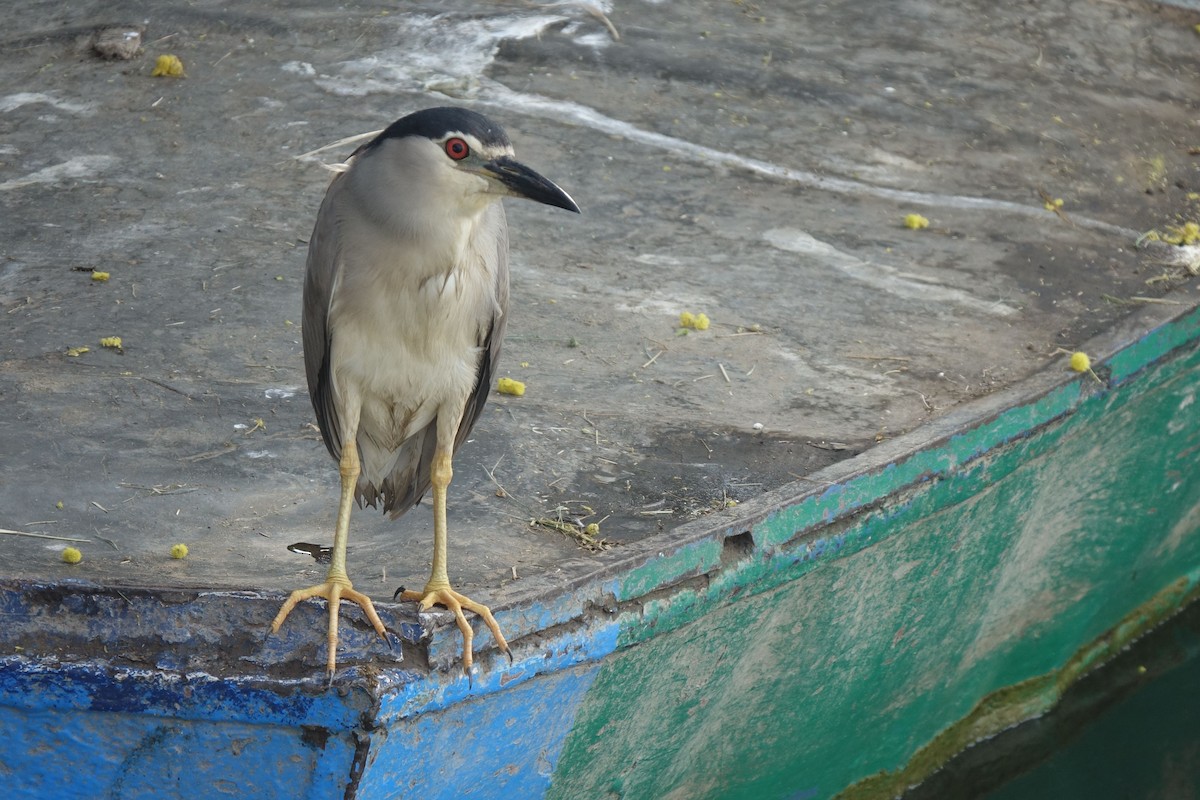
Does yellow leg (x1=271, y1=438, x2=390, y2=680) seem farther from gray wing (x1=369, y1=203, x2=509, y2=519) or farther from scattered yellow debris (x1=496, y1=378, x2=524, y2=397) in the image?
scattered yellow debris (x1=496, y1=378, x2=524, y2=397)

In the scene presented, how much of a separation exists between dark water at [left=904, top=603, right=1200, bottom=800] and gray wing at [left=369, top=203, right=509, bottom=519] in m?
2.51

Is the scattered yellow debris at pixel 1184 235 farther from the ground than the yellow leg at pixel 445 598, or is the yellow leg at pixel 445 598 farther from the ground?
the scattered yellow debris at pixel 1184 235

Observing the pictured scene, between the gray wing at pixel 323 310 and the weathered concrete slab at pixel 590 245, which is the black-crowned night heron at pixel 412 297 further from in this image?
the weathered concrete slab at pixel 590 245

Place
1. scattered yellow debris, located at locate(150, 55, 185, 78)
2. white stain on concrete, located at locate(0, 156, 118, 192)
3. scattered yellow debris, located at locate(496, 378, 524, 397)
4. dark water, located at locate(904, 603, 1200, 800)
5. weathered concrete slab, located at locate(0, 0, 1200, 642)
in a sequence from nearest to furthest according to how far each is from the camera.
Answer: weathered concrete slab, located at locate(0, 0, 1200, 642) < scattered yellow debris, located at locate(496, 378, 524, 397) < dark water, located at locate(904, 603, 1200, 800) < white stain on concrete, located at locate(0, 156, 118, 192) < scattered yellow debris, located at locate(150, 55, 185, 78)

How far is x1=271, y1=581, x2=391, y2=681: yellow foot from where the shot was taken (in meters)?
2.80

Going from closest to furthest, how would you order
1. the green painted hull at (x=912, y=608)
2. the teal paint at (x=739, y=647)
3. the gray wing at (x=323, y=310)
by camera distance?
the teal paint at (x=739, y=647) < the gray wing at (x=323, y=310) < the green painted hull at (x=912, y=608)

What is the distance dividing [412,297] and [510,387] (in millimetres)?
1326

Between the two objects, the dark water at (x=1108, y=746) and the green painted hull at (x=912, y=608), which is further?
the dark water at (x=1108, y=746)

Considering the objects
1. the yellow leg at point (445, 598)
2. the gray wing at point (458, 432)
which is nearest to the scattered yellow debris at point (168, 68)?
the gray wing at point (458, 432)

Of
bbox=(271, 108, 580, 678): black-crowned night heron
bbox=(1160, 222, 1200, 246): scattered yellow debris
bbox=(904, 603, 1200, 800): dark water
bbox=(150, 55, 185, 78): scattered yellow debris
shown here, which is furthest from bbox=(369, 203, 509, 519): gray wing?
bbox=(150, 55, 185, 78): scattered yellow debris

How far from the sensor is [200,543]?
3.44 metres

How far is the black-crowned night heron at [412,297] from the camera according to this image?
2.97 metres

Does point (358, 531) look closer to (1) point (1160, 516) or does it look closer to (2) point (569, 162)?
(2) point (569, 162)

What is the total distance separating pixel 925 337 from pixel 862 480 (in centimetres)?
139
